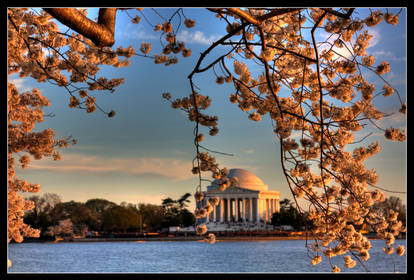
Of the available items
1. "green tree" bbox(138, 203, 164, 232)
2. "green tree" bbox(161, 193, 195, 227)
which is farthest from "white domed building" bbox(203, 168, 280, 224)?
"green tree" bbox(138, 203, 164, 232)

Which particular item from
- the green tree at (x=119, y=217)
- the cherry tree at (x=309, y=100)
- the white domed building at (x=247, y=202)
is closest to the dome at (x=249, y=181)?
the white domed building at (x=247, y=202)

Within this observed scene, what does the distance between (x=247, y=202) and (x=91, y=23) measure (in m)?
90.9

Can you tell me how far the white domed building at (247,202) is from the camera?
90812mm

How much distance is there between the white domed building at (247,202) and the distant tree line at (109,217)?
526 inches

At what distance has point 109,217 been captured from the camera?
6806 centimetres

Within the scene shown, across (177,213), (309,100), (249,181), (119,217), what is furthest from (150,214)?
(309,100)

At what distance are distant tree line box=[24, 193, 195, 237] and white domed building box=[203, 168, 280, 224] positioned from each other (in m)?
13.3

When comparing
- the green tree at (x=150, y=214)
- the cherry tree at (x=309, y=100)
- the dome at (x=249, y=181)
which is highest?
the dome at (x=249, y=181)

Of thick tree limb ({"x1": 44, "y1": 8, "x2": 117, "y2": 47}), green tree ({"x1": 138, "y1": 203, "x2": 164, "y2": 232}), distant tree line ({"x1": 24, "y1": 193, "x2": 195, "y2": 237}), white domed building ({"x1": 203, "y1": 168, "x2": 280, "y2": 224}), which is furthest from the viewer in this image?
white domed building ({"x1": 203, "y1": 168, "x2": 280, "y2": 224})

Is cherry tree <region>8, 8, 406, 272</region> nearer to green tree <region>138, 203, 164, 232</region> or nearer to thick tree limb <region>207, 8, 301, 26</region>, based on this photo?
thick tree limb <region>207, 8, 301, 26</region>

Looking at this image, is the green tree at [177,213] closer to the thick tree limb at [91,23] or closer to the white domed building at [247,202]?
the white domed building at [247,202]

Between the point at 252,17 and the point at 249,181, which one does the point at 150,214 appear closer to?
the point at 249,181

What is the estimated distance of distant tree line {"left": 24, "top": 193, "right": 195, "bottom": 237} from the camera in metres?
57.9
